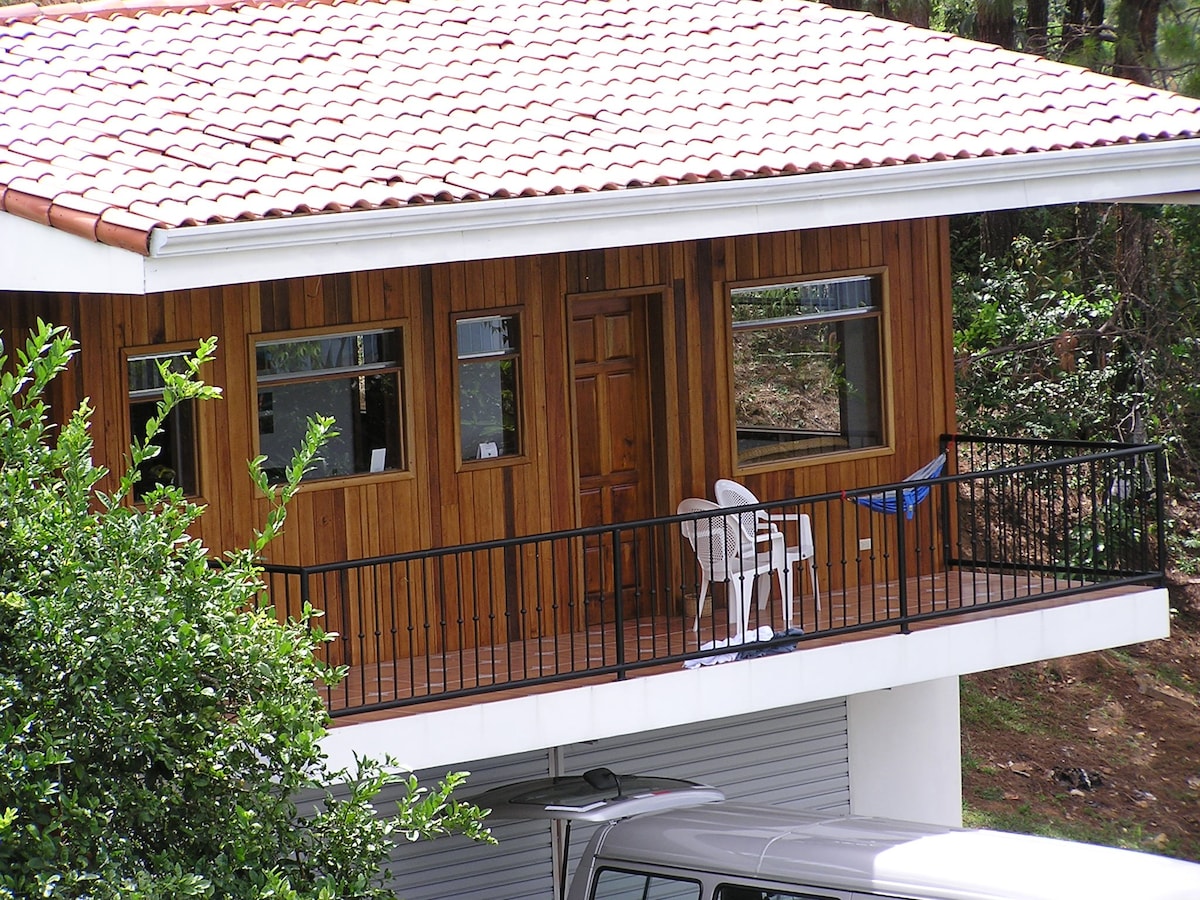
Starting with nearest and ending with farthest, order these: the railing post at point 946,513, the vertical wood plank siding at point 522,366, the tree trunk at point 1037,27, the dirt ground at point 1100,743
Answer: the vertical wood plank siding at point 522,366, the railing post at point 946,513, the dirt ground at point 1100,743, the tree trunk at point 1037,27

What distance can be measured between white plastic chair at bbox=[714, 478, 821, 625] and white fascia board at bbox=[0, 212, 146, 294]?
426cm

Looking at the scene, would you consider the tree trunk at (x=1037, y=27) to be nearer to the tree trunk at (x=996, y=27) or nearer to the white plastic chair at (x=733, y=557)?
the tree trunk at (x=996, y=27)

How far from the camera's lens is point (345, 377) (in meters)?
11.7

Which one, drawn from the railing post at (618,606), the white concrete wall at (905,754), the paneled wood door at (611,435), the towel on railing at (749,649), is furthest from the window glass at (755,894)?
the white concrete wall at (905,754)

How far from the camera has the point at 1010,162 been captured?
11961 millimetres

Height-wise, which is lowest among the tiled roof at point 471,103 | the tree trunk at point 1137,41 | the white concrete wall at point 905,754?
the white concrete wall at point 905,754

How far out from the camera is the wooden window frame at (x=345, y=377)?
11398mm

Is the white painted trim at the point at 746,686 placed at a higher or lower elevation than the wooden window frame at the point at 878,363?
lower

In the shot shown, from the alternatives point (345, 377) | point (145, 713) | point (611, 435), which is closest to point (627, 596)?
point (611, 435)

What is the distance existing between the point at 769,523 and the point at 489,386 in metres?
2.04

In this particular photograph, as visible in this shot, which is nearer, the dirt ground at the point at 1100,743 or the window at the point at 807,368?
the window at the point at 807,368

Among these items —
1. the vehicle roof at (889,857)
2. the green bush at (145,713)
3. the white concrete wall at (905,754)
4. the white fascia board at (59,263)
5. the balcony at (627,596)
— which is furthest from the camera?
the white concrete wall at (905,754)

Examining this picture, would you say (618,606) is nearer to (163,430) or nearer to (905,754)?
(163,430)

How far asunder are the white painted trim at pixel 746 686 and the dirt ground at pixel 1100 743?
347 inches
